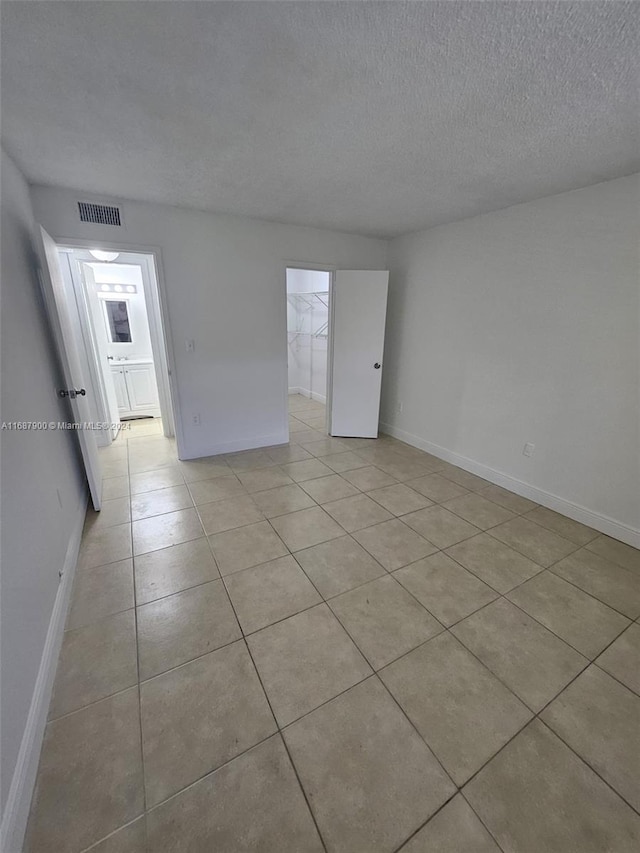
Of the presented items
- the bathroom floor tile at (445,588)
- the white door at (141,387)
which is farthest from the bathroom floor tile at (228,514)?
the white door at (141,387)

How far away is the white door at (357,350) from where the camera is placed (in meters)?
3.77

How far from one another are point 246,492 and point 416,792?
84.3 inches

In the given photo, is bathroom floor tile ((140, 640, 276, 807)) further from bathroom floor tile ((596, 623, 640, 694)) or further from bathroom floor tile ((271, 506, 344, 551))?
bathroom floor tile ((596, 623, 640, 694))

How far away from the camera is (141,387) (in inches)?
191

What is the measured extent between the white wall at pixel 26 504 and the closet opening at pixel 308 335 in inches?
137

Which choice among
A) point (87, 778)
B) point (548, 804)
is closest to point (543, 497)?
point (548, 804)

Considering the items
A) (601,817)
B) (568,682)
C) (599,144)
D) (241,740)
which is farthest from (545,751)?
(599,144)

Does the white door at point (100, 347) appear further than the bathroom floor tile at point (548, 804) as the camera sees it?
Yes

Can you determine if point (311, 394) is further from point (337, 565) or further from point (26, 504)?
point (26, 504)

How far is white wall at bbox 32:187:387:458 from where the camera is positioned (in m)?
2.89

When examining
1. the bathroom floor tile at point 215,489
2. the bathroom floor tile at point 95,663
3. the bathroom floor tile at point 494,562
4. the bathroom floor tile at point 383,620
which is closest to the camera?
the bathroom floor tile at point 95,663

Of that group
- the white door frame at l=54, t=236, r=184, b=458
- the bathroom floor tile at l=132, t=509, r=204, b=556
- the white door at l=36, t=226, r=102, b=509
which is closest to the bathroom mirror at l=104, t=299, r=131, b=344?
the white door frame at l=54, t=236, r=184, b=458

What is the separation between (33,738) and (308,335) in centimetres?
560

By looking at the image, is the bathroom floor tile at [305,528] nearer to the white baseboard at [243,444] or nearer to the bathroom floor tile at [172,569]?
the bathroom floor tile at [172,569]
